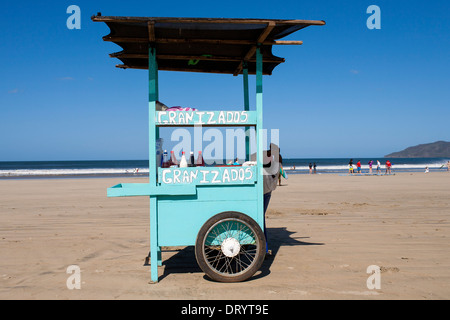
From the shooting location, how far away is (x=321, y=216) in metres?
9.27

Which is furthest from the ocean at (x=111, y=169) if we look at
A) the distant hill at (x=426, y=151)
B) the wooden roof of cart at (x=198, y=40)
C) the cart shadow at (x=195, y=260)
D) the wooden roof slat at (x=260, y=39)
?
the distant hill at (x=426, y=151)

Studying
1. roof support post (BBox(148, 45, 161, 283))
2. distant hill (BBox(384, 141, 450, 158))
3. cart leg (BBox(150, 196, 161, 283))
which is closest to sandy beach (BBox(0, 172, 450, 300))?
cart leg (BBox(150, 196, 161, 283))

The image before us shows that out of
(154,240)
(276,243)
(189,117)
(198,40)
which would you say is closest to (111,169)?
(276,243)

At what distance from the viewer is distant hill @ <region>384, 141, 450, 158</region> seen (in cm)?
17600

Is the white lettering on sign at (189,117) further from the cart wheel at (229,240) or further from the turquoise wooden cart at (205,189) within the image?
the cart wheel at (229,240)

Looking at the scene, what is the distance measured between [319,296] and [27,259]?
4221mm

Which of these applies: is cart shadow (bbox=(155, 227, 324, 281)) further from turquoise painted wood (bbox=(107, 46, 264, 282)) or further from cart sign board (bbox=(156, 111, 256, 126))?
cart sign board (bbox=(156, 111, 256, 126))

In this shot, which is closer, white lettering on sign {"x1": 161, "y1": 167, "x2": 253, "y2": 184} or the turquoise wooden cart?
the turquoise wooden cart

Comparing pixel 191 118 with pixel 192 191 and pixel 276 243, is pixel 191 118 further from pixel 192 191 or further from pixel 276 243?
pixel 276 243

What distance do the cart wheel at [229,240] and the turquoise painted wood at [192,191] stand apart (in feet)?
0.51

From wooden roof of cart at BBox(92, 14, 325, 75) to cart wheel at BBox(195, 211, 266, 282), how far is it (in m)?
2.25

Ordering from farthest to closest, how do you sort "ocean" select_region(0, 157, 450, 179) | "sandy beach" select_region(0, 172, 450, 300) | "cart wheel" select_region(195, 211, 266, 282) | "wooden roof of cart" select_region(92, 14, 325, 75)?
"ocean" select_region(0, 157, 450, 179) → "wooden roof of cart" select_region(92, 14, 325, 75) → "cart wheel" select_region(195, 211, 266, 282) → "sandy beach" select_region(0, 172, 450, 300)

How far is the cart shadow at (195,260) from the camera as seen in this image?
4.79 meters
